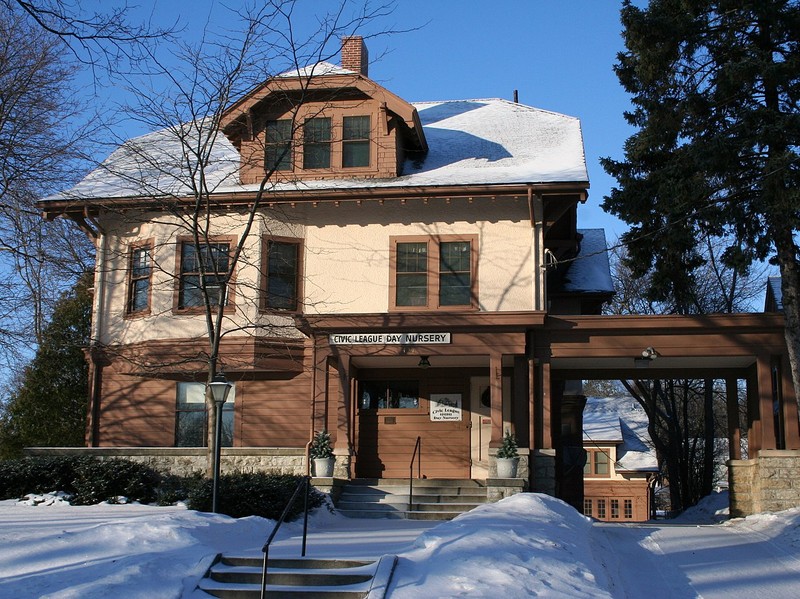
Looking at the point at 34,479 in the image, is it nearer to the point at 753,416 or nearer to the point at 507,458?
the point at 507,458

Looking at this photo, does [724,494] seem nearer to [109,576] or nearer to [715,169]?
[715,169]

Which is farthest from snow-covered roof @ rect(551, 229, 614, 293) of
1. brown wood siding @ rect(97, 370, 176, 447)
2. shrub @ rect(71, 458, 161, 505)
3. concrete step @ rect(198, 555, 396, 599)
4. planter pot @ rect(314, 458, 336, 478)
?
concrete step @ rect(198, 555, 396, 599)

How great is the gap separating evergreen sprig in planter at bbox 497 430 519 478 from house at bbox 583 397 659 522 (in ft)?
82.2

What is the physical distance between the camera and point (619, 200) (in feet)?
65.3

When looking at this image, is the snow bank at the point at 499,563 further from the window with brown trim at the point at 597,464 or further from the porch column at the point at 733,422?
the window with brown trim at the point at 597,464

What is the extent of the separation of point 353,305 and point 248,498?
22.9ft

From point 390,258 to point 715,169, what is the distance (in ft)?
24.0

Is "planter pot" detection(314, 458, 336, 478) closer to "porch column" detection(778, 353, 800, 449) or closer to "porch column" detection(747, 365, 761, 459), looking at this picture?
"porch column" detection(747, 365, 761, 459)

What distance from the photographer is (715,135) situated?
18.1m

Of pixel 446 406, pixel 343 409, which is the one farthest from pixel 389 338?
pixel 446 406

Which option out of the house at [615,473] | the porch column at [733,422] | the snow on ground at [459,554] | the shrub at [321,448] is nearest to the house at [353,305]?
the shrub at [321,448]

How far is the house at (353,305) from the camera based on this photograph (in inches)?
776

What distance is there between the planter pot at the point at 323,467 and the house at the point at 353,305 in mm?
638

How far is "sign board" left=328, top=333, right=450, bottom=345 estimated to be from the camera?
1950 cm
